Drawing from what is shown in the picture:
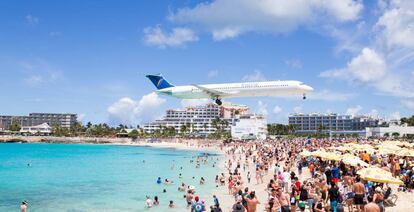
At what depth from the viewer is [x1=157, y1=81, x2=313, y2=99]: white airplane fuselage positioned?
4304 cm

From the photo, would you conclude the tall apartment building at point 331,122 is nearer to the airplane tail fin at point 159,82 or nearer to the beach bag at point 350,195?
the airplane tail fin at point 159,82

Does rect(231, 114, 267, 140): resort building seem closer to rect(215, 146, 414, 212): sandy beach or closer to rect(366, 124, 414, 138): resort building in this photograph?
rect(366, 124, 414, 138): resort building

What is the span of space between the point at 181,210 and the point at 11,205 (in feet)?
31.4

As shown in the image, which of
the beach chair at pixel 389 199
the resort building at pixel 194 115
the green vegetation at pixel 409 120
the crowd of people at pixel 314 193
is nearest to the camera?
the crowd of people at pixel 314 193

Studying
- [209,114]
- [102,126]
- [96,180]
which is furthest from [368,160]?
[209,114]

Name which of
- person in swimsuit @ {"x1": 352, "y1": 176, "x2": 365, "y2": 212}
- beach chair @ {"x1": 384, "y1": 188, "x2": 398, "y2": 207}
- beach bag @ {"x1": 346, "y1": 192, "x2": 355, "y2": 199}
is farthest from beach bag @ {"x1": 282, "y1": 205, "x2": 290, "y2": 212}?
beach chair @ {"x1": 384, "y1": 188, "x2": 398, "y2": 207}

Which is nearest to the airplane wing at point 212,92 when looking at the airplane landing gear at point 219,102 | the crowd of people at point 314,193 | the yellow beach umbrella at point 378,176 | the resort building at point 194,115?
the airplane landing gear at point 219,102

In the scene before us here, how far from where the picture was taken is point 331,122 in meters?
194

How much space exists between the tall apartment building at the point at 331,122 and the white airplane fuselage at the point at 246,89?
147 m

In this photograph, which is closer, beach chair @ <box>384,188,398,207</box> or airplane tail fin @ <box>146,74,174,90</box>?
beach chair @ <box>384,188,398,207</box>

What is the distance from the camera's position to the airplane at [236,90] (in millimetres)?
43094

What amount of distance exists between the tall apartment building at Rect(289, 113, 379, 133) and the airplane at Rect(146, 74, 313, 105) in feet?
480

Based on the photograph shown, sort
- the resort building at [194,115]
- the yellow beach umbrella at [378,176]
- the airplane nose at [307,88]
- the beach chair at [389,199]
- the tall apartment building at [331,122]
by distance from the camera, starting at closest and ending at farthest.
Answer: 1. the yellow beach umbrella at [378,176]
2. the beach chair at [389,199]
3. the airplane nose at [307,88]
4. the resort building at [194,115]
5. the tall apartment building at [331,122]

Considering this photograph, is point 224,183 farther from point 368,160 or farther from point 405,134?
point 405,134
